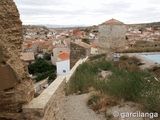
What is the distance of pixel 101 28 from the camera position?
683 inches

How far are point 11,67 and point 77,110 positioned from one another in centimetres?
330

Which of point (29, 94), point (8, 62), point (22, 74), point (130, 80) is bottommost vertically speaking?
point (130, 80)

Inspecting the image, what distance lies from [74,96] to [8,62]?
423 centimetres

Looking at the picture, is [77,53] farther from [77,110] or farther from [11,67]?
[11,67]

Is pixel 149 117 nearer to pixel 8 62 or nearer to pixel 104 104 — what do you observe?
pixel 104 104

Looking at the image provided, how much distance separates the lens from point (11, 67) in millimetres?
2754

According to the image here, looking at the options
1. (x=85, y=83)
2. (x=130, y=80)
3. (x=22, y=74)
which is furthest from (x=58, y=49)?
(x=22, y=74)

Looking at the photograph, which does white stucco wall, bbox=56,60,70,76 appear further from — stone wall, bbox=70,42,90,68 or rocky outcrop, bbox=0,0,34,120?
rocky outcrop, bbox=0,0,34,120

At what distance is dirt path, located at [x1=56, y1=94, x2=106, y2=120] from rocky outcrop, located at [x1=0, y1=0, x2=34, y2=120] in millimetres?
1639

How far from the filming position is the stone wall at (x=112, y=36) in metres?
16.7

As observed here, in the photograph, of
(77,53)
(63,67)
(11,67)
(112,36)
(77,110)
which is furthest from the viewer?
(63,67)

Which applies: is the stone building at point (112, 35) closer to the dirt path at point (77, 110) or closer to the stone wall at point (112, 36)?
the stone wall at point (112, 36)

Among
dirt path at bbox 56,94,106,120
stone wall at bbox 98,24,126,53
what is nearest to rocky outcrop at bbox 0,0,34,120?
dirt path at bbox 56,94,106,120

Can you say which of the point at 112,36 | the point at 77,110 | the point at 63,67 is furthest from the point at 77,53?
the point at 77,110
